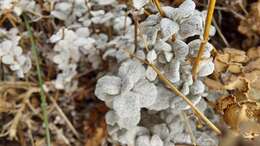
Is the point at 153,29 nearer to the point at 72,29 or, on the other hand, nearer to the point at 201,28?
the point at 201,28

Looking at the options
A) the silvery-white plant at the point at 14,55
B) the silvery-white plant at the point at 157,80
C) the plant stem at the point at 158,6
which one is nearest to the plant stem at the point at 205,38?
the silvery-white plant at the point at 157,80

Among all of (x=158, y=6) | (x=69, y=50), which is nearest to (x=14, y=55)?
(x=69, y=50)

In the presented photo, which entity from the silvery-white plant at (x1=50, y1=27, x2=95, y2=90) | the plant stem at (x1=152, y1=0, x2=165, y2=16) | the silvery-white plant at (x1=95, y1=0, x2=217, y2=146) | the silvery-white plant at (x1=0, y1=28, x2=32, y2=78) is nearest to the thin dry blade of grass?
the silvery-white plant at (x1=95, y1=0, x2=217, y2=146)

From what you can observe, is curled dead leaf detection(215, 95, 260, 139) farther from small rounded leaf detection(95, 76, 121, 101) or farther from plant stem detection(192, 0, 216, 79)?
small rounded leaf detection(95, 76, 121, 101)

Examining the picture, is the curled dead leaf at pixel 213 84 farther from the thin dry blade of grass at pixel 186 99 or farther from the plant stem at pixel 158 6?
the plant stem at pixel 158 6

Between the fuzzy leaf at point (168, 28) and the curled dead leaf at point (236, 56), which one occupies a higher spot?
the fuzzy leaf at point (168, 28)

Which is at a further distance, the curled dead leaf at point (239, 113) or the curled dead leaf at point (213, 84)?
the curled dead leaf at point (213, 84)

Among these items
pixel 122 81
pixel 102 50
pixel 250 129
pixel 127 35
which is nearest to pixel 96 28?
pixel 102 50
